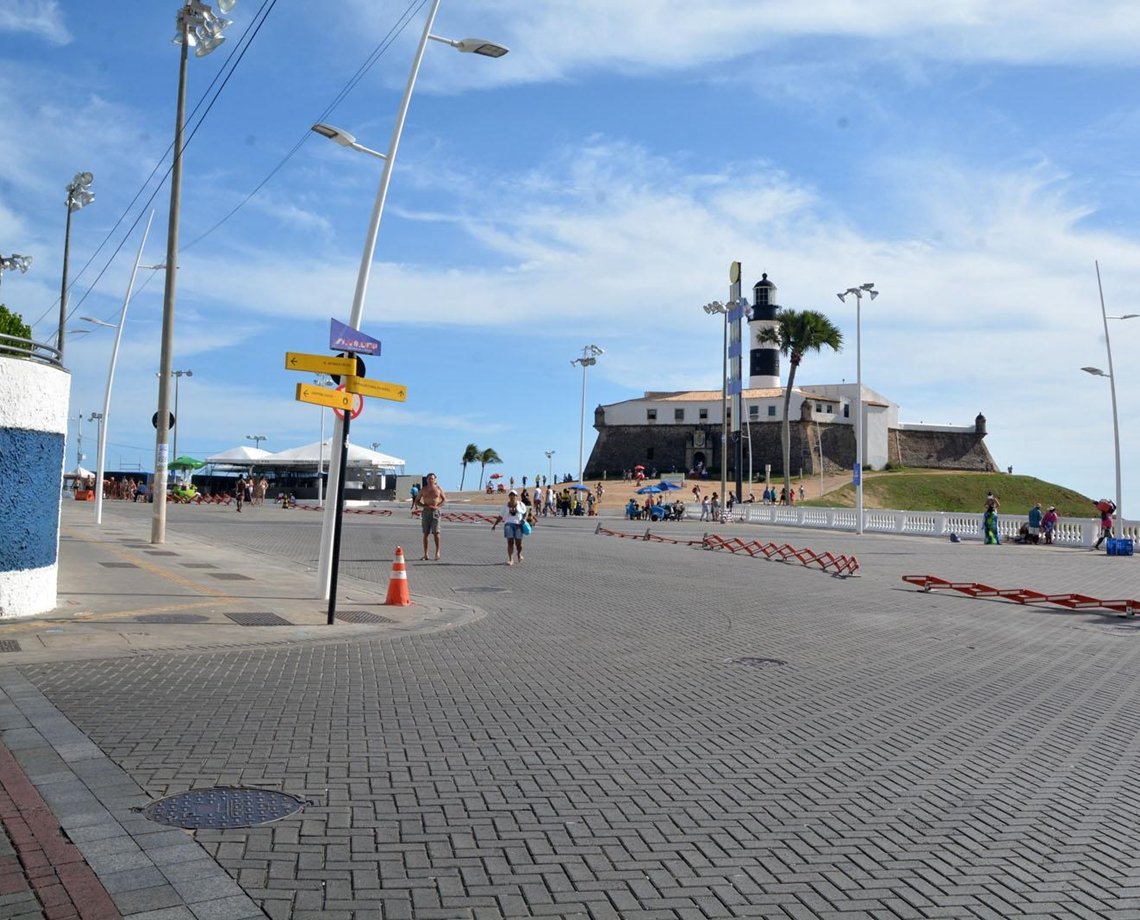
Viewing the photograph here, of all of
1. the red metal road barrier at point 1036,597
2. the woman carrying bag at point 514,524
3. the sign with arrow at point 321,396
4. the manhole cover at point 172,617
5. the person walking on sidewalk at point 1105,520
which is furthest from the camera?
the person walking on sidewalk at point 1105,520

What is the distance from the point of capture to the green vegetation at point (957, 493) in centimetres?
8812

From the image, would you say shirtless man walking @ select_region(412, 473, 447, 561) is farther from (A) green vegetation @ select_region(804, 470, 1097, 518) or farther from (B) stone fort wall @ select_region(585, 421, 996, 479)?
(B) stone fort wall @ select_region(585, 421, 996, 479)

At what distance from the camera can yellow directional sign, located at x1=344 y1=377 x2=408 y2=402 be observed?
13.0 metres

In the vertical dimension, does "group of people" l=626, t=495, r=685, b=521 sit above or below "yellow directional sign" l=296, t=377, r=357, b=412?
below

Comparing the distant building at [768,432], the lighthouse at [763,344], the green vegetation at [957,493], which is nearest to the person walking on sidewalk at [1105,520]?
the green vegetation at [957,493]

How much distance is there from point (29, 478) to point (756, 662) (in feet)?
26.6

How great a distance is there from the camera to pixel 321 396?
487 inches

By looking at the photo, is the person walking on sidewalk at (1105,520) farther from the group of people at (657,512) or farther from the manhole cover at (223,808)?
the manhole cover at (223,808)

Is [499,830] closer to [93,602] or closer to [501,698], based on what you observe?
[501,698]

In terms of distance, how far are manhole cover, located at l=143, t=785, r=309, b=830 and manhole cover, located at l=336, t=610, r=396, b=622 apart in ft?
23.8

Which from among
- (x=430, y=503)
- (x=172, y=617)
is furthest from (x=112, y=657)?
(x=430, y=503)

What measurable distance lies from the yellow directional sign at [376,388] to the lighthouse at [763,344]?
9444 centimetres

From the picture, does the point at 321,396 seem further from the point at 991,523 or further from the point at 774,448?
the point at 774,448

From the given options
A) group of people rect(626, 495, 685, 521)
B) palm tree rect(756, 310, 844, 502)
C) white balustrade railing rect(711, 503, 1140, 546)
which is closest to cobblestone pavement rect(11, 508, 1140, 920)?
white balustrade railing rect(711, 503, 1140, 546)
